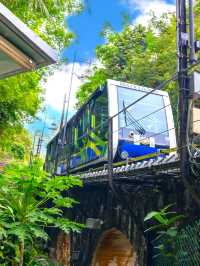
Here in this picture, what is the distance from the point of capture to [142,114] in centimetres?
816

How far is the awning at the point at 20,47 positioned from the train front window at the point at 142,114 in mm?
5200

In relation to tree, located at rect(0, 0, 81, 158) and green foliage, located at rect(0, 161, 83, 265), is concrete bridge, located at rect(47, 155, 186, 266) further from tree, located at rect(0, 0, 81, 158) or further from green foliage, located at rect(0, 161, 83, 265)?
tree, located at rect(0, 0, 81, 158)

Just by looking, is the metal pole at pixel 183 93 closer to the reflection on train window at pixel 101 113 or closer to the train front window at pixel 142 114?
the train front window at pixel 142 114

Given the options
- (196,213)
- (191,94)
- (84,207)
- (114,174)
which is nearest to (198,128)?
(191,94)

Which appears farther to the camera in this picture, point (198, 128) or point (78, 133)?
point (78, 133)

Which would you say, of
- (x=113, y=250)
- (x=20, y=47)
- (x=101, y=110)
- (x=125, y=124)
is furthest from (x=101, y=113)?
(x=20, y=47)

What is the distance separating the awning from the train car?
15.0 ft

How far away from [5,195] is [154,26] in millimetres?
15940

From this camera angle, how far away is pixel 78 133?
10844 mm

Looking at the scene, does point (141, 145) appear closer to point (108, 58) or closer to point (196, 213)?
point (196, 213)

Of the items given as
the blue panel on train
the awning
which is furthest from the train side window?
the awning

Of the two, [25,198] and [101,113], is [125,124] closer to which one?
[101,113]

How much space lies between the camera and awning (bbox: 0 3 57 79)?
7.43 feet

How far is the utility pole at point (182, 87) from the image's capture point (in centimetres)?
370
